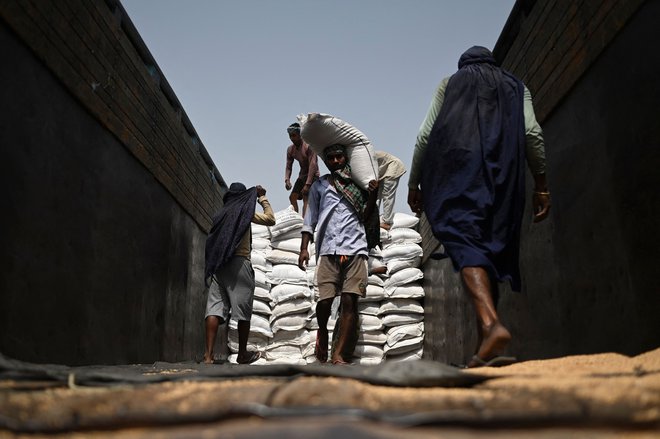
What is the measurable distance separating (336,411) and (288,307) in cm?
532

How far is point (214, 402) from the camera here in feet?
3.72

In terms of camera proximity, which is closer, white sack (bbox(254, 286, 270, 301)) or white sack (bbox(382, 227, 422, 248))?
white sack (bbox(254, 286, 270, 301))

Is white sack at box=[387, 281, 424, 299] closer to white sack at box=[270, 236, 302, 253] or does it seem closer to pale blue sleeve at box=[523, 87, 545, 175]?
white sack at box=[270, 236, 302, 253]

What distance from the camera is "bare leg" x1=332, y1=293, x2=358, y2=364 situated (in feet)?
13.1

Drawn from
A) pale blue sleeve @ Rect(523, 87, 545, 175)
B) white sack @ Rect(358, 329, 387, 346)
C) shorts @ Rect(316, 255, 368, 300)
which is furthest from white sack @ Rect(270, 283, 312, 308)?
pale blue sleeve @ Rect(523, 87, 545, 175)

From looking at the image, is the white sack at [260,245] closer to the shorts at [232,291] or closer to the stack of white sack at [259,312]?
the stack of white sack at [259,312]

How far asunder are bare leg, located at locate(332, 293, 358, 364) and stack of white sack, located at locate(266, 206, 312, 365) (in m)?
1.98

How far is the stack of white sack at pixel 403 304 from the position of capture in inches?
239

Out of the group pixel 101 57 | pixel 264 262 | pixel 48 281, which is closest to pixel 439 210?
pixel 48 281

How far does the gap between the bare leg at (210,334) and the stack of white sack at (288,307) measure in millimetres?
1150

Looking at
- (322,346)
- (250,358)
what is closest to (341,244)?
(322,346)

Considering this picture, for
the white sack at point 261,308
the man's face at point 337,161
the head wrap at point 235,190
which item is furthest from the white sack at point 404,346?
the man's face at point 337,161

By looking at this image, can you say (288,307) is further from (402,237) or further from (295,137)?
(295,137)

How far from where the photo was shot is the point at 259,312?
634cm
